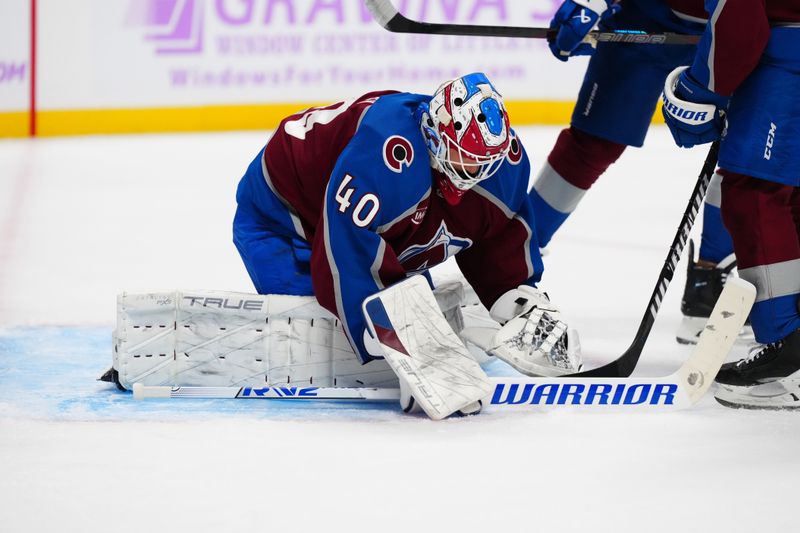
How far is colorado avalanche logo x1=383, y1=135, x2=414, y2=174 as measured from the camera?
231cm

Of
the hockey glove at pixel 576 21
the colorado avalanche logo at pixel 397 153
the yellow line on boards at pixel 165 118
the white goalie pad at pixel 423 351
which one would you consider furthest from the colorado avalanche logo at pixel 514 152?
the yellow line on boards at pixel 165 118

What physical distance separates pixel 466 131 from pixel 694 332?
1.08 m

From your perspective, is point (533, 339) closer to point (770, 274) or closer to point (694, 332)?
point (770, 274)

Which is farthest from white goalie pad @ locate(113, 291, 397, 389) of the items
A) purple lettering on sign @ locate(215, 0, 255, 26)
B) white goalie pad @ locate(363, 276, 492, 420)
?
purple lettering on sign @ locate(215, 0, 255, 26)

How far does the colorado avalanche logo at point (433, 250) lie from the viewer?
2.51 metres

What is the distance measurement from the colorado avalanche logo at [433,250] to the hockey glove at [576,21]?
68 centimetres

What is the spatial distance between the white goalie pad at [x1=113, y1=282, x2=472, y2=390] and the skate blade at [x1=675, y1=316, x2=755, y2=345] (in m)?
0.93

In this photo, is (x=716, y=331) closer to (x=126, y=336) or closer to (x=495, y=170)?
(x=495, y=170)

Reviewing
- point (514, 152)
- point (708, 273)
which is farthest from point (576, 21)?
point (708, 273)

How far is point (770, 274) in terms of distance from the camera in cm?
238

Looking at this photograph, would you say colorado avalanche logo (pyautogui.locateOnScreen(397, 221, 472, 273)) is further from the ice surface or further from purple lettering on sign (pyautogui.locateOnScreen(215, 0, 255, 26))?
purple lettering on sign (pyautogui.locateOnScreen(215, 0, 255, 26))

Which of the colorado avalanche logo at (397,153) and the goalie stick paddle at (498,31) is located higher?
the goalie stick paddle at (498,31)

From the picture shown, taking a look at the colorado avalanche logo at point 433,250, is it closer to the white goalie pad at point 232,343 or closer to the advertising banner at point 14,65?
the white goalie pad at point 232,343

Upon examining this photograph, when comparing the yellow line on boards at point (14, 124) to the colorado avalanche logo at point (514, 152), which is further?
the yellow line on boards at point (14, 124)
